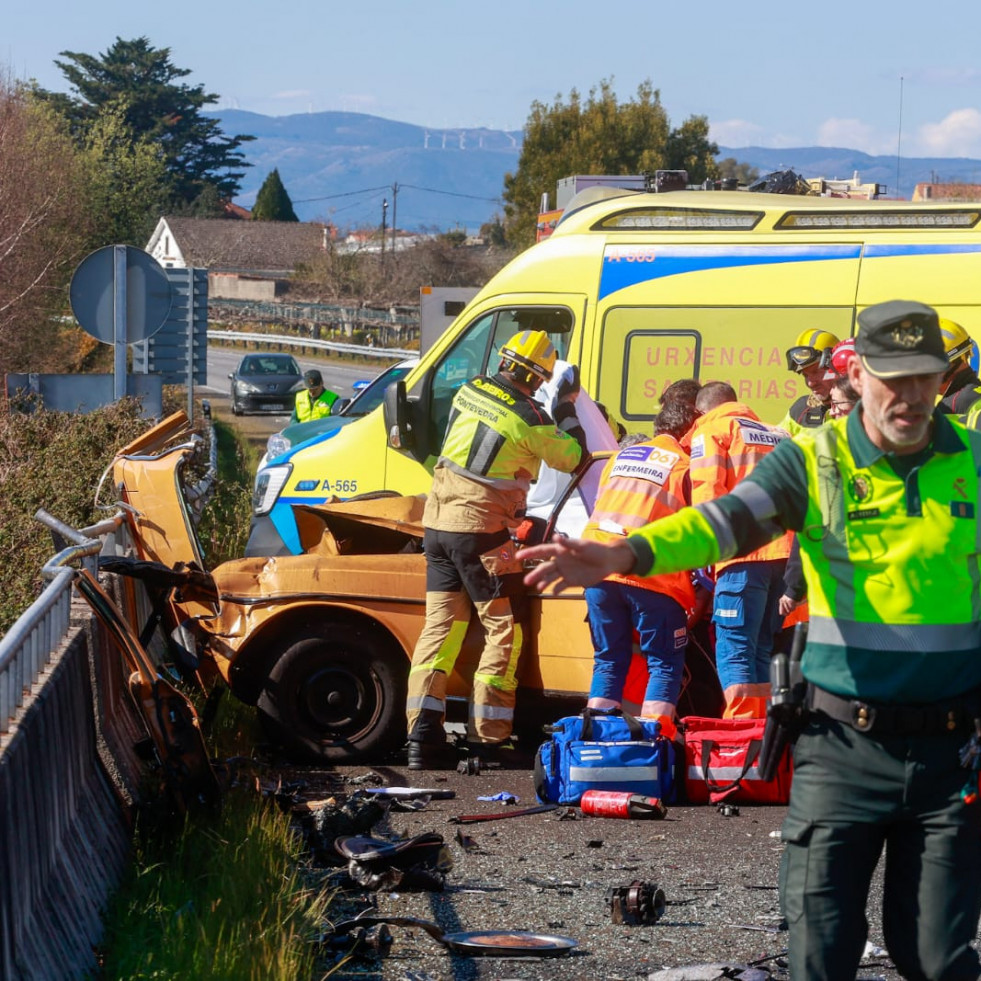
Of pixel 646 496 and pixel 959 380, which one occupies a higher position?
pixel 959 380

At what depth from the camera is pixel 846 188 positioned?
14641mm

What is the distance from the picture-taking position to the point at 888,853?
12.4 ft

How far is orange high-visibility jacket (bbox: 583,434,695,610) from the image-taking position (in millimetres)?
7498

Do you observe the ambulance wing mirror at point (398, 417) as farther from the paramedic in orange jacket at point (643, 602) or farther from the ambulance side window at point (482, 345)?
the paramedic in orange jacket at point (643, 602)

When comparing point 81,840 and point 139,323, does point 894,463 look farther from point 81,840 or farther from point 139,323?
point 139,323

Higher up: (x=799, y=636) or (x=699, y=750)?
(x=799, y=636)

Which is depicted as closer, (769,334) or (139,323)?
(769,334)

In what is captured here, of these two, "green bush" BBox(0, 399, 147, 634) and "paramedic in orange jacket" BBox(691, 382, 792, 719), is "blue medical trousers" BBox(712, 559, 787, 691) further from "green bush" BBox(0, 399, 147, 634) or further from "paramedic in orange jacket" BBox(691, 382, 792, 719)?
"green bush" BBox(0, 399, 147, 634)

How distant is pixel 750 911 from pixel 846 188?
10.3m

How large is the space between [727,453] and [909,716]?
13.1 feet

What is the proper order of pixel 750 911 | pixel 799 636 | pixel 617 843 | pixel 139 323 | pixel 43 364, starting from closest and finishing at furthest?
pixel 799 636, pixel 750 911, pixel 617 843, pixel 139 323, pixel 43 364

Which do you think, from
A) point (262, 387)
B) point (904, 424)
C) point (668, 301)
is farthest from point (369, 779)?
point (262, 387)

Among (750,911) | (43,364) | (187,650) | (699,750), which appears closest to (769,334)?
(699,750)

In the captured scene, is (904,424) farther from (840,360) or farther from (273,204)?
(273,204)
